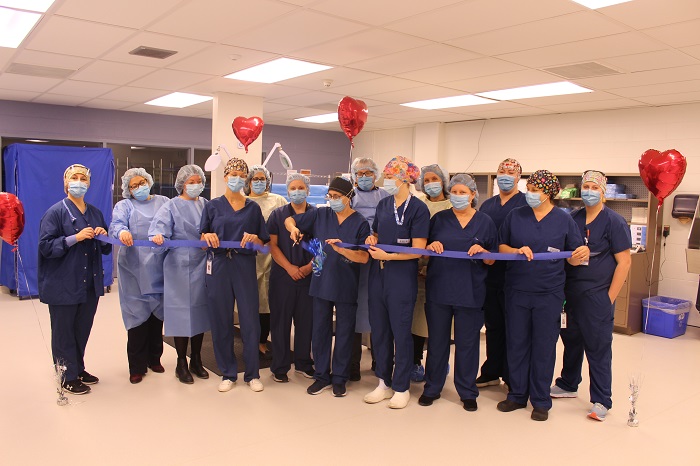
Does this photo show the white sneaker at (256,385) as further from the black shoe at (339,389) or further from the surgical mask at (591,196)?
the surgical mask at (591,196)

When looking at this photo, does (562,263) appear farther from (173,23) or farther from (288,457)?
(173,23)

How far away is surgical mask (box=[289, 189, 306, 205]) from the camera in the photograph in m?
3.96

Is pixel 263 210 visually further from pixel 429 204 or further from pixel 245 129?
pixel 245 129

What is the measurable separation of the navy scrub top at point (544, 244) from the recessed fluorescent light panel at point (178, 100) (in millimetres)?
4757

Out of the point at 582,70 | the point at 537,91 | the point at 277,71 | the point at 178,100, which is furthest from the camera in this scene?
the point at 178,100

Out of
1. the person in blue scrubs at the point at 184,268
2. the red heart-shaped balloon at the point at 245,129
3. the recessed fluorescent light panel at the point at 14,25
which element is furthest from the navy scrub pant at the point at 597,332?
the recessed fluorescent light panel at the point at 14,25

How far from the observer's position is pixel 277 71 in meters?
5.48

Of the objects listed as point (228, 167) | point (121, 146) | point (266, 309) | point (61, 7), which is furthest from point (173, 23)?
point (121, 146)

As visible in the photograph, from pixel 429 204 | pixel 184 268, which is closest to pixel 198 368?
pixel 184 268

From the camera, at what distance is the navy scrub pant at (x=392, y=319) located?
11.7ft

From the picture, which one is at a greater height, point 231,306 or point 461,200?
point 461,200

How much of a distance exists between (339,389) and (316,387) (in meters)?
0.16

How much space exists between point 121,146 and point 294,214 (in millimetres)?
5291

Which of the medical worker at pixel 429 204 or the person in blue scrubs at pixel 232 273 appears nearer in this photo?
the person in blue scrubs at pixel 232 273
